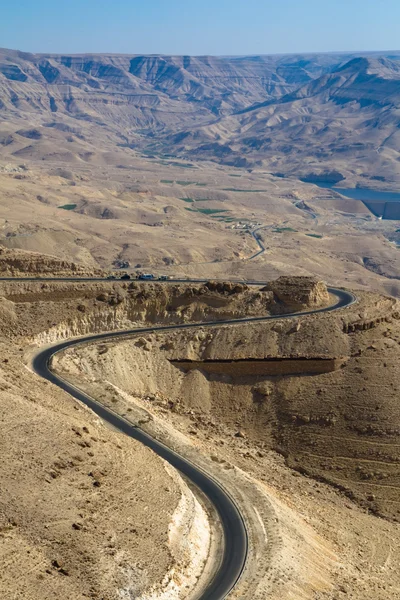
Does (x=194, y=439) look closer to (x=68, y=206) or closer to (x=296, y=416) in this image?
(x=296, y=416)

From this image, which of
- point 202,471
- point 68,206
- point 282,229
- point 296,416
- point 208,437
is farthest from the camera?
point 68,206

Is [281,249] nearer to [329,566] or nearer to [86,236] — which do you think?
[86,236]

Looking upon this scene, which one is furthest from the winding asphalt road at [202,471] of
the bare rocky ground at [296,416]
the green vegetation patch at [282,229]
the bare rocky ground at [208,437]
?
the green vegetation patch at [282,229]

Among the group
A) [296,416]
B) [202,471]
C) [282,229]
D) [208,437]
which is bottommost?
[282,229]

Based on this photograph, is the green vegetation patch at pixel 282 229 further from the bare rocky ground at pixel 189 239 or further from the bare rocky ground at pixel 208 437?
the bare rocky ground at pixel 208 437

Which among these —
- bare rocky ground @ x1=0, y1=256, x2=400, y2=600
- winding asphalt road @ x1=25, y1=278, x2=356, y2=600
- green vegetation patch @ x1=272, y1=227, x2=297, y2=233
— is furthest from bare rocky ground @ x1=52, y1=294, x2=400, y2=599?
green vegetation patch @ x1=272, y1=227, x2=297, y2=233

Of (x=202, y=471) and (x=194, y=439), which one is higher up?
(x=202, y=471)

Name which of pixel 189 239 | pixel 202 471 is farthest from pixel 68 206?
pixel 202 471

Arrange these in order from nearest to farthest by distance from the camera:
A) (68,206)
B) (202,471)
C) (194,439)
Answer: (202,471) < (194,439) < (68,206)
